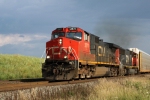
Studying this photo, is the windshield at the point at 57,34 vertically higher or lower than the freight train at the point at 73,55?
higher

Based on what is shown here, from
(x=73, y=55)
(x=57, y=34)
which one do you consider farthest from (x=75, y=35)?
(x=73, y=55)

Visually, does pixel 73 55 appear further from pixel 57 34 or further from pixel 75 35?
pixel 57 34

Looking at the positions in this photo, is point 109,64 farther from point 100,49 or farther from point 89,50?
point 89,50

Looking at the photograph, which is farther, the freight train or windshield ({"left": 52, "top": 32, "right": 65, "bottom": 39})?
windshield ({"left": 52, "top": 32, "right": 65, "bottom": 39})

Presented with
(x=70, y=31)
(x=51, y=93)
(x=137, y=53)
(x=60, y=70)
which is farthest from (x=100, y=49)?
(x=137, y=53)

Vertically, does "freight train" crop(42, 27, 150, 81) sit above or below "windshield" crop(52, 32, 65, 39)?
below

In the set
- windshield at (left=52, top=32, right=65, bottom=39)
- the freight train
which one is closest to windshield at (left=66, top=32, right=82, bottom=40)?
the freight train

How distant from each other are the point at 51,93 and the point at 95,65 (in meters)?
7.68

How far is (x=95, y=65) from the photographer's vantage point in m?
16.5

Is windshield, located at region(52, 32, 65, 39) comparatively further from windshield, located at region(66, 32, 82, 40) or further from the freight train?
windshield, located at region(66, 32, 82, 40)

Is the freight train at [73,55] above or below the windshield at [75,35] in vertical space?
below

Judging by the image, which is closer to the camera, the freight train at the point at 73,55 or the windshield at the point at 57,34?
the freight train at the point at 73,55

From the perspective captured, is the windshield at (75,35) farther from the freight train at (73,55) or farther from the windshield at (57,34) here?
the windshield at (57,34)

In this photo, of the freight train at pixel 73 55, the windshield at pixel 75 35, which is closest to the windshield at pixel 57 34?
the freight train at pixel 73 55
